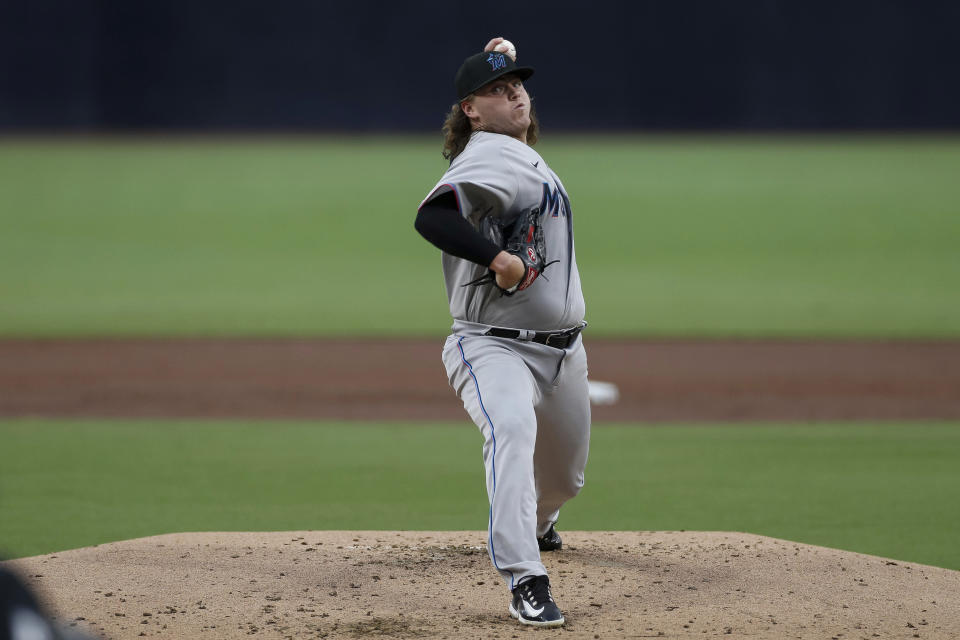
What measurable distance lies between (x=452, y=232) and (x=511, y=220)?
0.30m

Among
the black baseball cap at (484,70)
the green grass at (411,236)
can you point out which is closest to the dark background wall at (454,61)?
the green grass at (411,236)

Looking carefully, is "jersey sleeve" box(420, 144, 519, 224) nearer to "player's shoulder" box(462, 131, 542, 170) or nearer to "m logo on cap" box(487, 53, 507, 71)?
"player's shoulder" box(462, 131, 542, 170)

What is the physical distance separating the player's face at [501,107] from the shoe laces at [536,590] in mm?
1435

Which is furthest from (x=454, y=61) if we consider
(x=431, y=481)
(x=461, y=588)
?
(x=461, y=588)

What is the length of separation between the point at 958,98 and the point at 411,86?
10321mm

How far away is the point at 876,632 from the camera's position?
3543 millimetres

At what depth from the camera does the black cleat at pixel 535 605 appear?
354 centimetres

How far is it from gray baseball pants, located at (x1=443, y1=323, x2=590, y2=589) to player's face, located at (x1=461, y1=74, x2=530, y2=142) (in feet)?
2.18

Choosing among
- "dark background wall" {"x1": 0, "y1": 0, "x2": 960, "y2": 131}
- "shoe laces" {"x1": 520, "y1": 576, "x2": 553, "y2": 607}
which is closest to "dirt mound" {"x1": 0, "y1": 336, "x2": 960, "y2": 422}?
"shoe laces" {"x1": 520, "y1": 576, "x2": 553, "y2": 607}

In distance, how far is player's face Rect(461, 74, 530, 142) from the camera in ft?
13.1

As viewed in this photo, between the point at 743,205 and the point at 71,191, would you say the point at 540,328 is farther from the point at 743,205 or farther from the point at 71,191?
the point at 71,191

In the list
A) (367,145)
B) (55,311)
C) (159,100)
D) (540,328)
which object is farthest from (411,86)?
(540,328)

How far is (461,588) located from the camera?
159 inches

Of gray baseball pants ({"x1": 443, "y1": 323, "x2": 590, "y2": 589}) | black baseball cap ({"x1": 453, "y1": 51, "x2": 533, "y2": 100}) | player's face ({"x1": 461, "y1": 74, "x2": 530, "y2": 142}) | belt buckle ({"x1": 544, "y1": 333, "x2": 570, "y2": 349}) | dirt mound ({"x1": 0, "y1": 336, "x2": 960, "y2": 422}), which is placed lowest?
dirt mound ({"x1": 0, "y1": 336, "x2": 960, "y2": 422})
